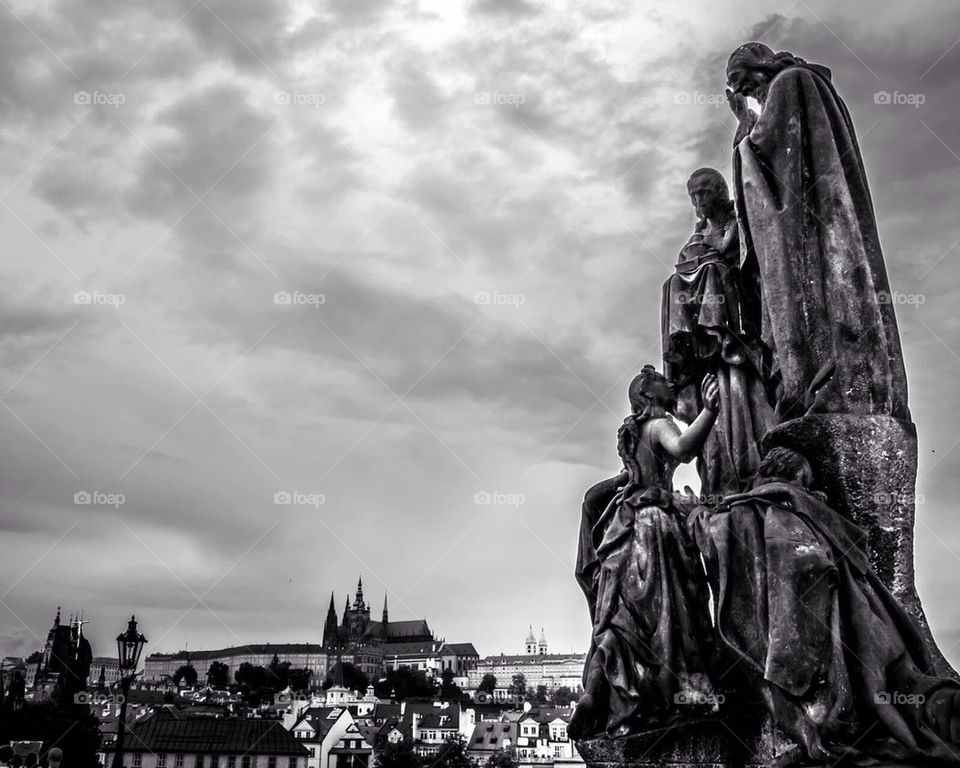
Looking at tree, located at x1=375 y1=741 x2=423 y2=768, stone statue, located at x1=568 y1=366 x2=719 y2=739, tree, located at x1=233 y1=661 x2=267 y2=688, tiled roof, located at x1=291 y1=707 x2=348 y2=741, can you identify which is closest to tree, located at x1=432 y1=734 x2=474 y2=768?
tree, located at x1=375 y1=741 x2=423 y2=768

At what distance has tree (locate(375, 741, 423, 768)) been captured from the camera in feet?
275

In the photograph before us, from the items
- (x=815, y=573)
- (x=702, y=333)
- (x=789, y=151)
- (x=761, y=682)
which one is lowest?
(x=761, y=682)

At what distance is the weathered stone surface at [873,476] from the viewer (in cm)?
618

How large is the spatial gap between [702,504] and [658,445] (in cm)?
54

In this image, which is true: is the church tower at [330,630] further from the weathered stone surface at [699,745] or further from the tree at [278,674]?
the weathered stone surface at [699,745]

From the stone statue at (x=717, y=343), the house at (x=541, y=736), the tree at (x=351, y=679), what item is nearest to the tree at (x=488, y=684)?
the tree at (x=351, y=679)

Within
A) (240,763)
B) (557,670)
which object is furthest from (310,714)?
(557,670)

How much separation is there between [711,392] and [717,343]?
1.15ft

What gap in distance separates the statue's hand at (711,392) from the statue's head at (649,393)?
239mm

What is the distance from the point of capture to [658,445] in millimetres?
6918

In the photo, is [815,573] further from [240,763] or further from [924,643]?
[240,763]

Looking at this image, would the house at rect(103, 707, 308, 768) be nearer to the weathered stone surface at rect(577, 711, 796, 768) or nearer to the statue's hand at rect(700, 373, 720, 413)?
the statue's hand at rect(700, 373, 720, 413)

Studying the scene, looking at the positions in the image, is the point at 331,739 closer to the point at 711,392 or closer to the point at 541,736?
the point at 541,736

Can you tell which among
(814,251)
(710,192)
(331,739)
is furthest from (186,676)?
(814,251)
